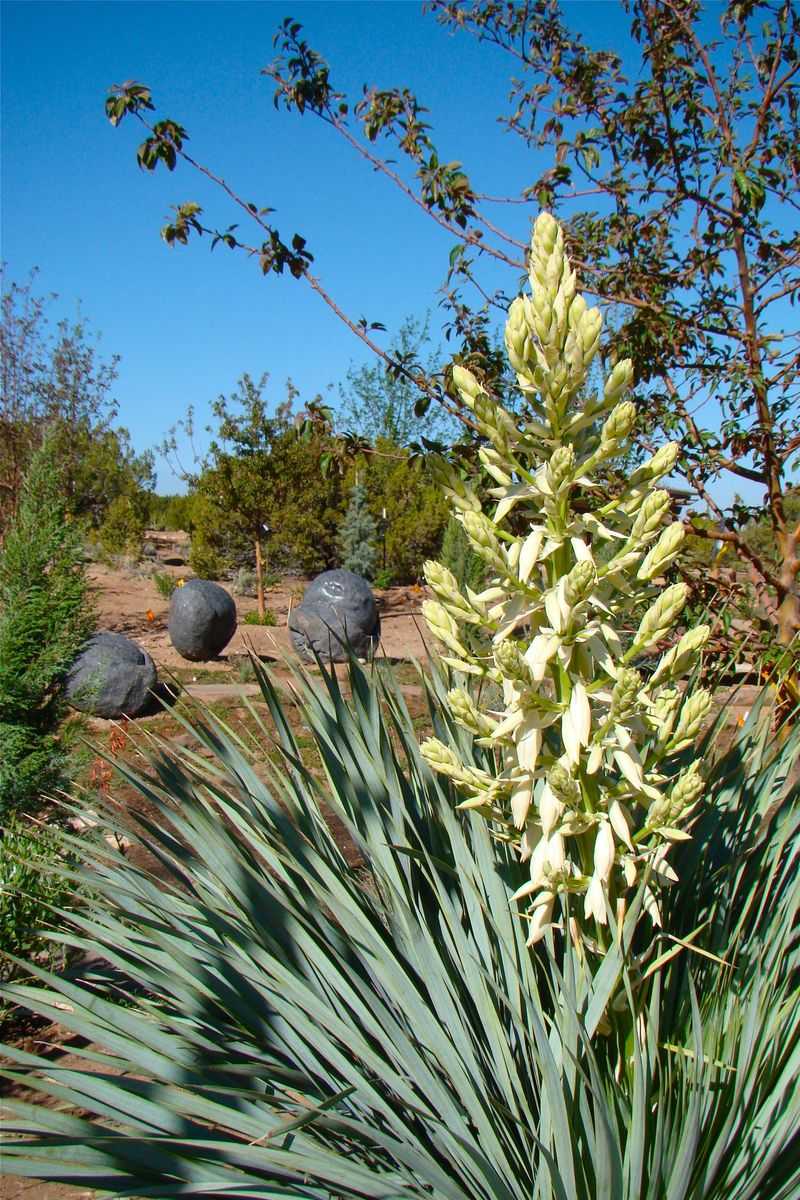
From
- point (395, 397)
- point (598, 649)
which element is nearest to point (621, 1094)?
point (598, 649)

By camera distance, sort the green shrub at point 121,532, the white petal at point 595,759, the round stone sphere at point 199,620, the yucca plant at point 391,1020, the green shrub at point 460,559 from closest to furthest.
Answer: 1. the yucca plant at point 391,1020
2. the white petal at point 595,759
3. the round stone sphere at point 199,620
4. the green shrub at point 460,559
5. the green shrub at point 121,532

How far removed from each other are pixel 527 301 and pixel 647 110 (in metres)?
2.81

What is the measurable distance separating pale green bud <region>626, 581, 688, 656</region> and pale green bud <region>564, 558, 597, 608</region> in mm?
128

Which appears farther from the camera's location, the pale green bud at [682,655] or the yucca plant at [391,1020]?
the pale green bud at [682,655]

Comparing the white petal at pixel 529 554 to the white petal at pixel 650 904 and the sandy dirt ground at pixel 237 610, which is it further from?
the sandy dirt ground at pixel 237 610

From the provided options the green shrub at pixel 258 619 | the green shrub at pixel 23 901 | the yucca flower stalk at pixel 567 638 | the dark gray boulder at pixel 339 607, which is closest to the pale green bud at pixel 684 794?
the yucca flower stalk at pixel 567 638

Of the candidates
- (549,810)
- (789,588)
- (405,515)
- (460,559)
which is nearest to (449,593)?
(549,810)

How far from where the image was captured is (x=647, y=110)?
12.3 ft

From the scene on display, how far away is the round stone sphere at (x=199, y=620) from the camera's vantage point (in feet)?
35.0

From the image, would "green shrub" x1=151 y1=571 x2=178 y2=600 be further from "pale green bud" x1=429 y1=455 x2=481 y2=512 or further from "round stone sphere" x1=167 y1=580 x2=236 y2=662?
"pale green bud" x1=429 y1=455 x2=481 y2=512

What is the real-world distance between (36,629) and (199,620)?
23.8 ft

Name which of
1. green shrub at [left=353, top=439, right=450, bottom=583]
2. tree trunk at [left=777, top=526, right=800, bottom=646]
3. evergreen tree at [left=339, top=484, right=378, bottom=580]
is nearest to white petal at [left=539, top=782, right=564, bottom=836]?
tree trunk at [left=777, top=526, right=800, bottom=646]

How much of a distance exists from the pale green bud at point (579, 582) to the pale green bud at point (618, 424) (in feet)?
0.79

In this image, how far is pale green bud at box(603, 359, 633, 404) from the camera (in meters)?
1.55
